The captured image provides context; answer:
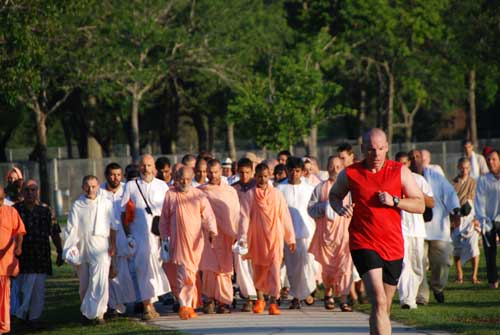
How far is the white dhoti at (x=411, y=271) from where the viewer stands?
15.2 m

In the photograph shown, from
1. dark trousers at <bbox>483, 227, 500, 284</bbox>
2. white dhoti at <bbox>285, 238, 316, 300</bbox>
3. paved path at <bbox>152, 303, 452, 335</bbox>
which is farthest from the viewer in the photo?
dark trousers at <bbox>483, 227, 500, 284</bbox>

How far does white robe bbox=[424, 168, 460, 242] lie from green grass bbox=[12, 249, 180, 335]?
155 inches

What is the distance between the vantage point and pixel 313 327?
1352 cm

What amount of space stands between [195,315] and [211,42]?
123 feet

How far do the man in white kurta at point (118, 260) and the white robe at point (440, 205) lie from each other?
151 inches

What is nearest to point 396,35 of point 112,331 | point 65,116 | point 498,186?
point 65,116

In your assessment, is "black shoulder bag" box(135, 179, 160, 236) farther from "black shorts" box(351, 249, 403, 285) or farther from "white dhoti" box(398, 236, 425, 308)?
"black shorts" box(351, 249, 403, 285)

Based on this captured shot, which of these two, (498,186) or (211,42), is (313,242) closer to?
(498,186)

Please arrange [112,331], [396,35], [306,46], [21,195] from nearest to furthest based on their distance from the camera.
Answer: [112,331] < [21,195] < [306,46] < [396,35]

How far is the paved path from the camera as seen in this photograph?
1322 cm

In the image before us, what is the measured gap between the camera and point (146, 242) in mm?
15891

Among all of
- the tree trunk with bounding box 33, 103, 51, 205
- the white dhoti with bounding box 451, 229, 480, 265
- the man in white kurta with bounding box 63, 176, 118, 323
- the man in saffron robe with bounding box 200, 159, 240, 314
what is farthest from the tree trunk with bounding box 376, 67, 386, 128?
the man in white kurta with bounding box 63, 176, 118, 323

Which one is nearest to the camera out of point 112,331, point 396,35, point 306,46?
point 112,331

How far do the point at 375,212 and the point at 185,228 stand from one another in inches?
207
